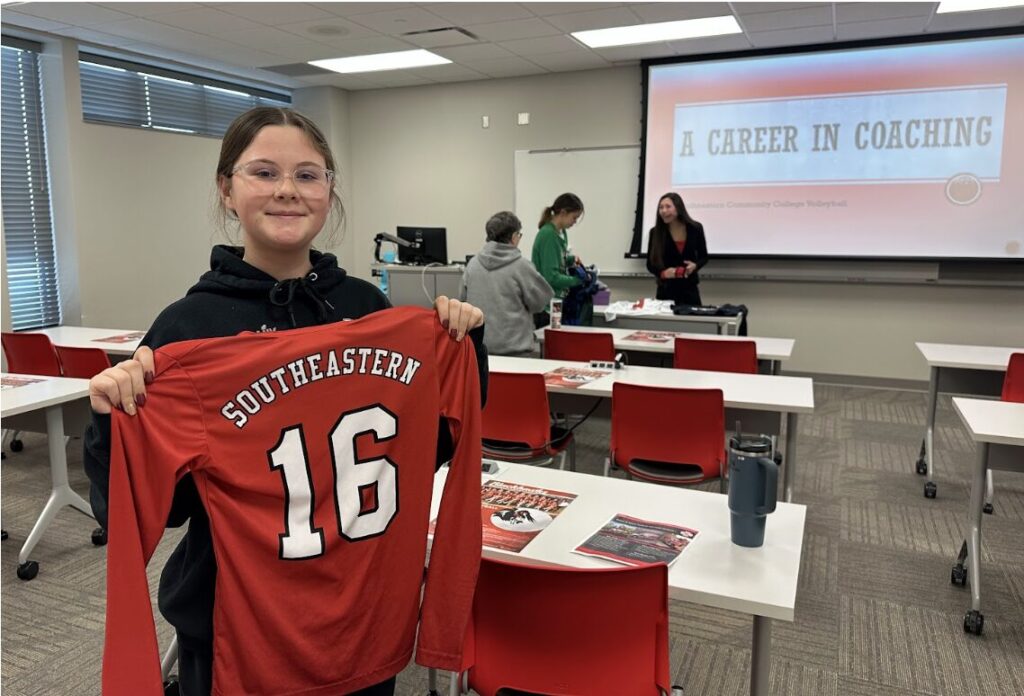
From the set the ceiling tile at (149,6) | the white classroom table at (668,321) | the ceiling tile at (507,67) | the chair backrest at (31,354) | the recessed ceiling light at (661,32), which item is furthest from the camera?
the ceiling tile at (507,67)

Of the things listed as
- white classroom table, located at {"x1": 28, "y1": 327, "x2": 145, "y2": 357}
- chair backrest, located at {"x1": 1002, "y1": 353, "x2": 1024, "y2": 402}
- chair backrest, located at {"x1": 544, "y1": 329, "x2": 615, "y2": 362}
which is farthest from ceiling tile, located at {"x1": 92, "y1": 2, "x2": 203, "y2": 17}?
chair backrest, located at {"x1": 1002, "y1": 353, "x2": 1024, "y2": 402}

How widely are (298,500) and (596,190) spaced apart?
640 cm

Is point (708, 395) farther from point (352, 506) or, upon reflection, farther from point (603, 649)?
point (352, 506)

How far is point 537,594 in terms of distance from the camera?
1237 millimetres

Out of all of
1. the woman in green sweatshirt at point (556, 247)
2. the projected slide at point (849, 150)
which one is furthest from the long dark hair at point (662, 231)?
the woman in green sweatshirt at point (556, 247)

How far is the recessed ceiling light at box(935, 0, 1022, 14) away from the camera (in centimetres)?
492

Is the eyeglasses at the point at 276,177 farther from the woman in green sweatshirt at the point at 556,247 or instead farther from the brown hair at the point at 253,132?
the woman in green sweatshirt at the point at 556,247

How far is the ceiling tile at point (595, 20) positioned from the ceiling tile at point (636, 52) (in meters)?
0.68

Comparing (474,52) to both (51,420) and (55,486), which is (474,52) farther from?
(55,486)

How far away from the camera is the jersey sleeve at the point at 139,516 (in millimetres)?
979

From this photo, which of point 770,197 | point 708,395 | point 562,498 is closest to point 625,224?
point 770,197

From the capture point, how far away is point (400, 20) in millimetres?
5305

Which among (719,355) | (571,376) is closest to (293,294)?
(571,376)

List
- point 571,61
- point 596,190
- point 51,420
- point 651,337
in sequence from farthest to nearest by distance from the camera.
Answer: point 596,190
point 571,61
point 651,337
point 51,420
